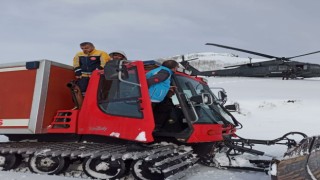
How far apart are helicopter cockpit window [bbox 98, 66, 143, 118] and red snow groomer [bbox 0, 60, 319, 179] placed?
1 cm

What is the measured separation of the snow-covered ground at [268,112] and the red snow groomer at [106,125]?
361 mm

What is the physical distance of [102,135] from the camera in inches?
217

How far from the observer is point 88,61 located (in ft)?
20.5

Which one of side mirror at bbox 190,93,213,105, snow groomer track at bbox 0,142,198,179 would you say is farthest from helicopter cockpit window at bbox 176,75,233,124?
snow groomer track at bbox 0,142,198,179

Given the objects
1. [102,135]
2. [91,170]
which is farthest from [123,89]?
[91,170]

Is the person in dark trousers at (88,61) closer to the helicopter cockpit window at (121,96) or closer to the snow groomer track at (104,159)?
the helicopter cockpit window at (121,96)

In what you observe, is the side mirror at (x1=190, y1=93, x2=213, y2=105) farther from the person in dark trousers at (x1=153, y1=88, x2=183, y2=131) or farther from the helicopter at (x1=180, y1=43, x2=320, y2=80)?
the helicopter at (x1=180, y1=43, x2=320, y2=80)

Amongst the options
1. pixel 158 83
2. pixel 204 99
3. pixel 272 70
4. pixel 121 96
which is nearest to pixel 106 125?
pixel 121 96

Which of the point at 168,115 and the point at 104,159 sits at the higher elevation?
the point at 168,115

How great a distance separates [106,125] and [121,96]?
0.46 meters

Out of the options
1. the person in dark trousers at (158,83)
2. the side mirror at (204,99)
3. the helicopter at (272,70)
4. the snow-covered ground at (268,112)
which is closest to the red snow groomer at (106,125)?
the side mirror at (204,99)

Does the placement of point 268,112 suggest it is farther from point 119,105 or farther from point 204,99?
point 119,105

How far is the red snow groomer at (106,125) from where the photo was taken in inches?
203

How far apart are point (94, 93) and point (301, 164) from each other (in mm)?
3144
